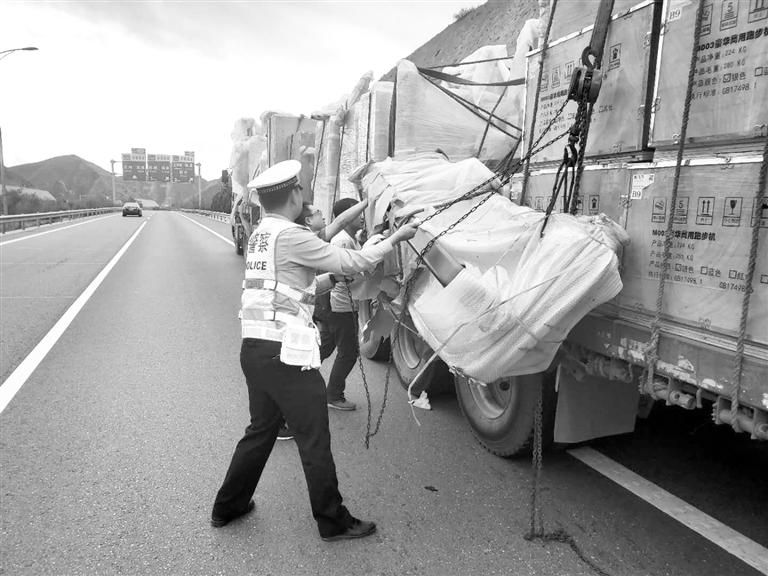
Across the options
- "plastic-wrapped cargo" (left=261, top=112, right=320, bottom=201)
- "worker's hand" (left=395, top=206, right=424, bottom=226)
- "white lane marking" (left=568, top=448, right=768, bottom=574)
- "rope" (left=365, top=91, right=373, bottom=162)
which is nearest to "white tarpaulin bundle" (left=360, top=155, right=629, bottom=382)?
"worker's hand" (left=395, top=206, right=424, bottom=226)

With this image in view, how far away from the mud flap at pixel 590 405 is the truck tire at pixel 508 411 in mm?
119

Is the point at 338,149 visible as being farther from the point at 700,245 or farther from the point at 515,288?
the point at 700,245

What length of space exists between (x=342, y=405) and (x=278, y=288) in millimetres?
2166

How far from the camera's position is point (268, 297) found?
2.74m

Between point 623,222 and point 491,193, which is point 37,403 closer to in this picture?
point 491,193

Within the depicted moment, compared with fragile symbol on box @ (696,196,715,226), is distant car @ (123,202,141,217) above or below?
below

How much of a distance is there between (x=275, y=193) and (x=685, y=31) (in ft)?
6.03

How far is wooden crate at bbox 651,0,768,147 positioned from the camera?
6.70ft

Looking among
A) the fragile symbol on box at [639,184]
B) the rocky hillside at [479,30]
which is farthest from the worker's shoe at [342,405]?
the rocky hillside at [479,30]

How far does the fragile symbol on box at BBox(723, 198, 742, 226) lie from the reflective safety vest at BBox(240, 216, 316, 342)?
175 centimetres

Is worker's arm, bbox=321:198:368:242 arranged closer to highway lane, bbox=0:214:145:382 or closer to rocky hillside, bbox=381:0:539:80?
highway lane, bbox=0:214:145:382

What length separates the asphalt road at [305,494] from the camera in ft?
8.81

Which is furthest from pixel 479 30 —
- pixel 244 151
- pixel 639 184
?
pixel 639 184

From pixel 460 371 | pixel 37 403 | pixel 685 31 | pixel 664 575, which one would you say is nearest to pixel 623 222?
pixel 685 31
